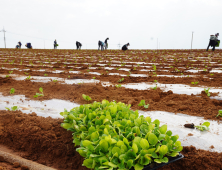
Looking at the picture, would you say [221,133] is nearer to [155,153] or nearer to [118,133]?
[155,153]

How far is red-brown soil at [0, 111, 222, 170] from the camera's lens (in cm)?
155

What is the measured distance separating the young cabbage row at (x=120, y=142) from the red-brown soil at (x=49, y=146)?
187mm

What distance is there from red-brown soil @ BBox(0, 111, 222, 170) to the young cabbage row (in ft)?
0.61

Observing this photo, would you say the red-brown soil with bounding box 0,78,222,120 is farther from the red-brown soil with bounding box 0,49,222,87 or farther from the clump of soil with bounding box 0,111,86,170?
the red-brown soil with bounding box 0,49,222,87

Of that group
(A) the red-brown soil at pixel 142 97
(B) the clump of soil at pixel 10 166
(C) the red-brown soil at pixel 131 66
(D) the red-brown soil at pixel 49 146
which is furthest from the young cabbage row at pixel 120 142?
(C) the red-brown soil at pixel 131 66

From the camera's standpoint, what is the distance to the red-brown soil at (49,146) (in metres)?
1.55

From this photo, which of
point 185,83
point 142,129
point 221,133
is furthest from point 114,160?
point 185,83

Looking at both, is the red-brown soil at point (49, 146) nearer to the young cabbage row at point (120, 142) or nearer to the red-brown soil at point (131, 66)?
the young cabbage row at point (120, 142)

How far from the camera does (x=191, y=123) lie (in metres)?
2.14

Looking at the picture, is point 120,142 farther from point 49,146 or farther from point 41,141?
point 41,141

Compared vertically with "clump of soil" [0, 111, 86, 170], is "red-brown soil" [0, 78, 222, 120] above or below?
above

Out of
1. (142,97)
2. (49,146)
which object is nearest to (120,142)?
(49,146)

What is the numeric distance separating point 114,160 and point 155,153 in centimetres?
37

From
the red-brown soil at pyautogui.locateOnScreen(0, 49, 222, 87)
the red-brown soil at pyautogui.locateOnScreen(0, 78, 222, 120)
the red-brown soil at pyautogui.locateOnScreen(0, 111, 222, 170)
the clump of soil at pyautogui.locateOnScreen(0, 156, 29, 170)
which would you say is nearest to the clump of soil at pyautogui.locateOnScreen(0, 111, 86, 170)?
the red-brown soil at pyautogui.locateOnScreen(0, 111, 222, 170)
